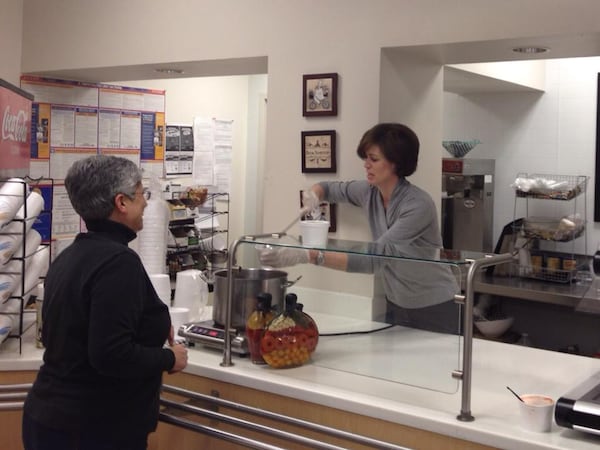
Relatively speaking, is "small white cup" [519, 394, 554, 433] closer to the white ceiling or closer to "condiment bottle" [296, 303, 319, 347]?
"condiment bottle" [296, 303, 319, 347]

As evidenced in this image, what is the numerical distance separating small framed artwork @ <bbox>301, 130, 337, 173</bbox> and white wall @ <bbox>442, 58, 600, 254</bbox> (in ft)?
7.83

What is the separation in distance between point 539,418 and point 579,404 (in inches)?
3.9

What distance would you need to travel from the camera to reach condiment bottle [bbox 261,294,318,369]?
6.75 ft

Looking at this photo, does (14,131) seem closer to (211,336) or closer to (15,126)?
(15,126)

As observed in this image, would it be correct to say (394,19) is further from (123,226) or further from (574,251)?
(574,251)

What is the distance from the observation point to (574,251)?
4.62 meters

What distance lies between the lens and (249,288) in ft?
7.09

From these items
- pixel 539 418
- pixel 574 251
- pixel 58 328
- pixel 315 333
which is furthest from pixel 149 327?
pixel 574 251

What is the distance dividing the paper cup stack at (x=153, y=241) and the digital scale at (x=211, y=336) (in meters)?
0.52

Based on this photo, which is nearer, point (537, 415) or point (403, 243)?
point (537, 415)

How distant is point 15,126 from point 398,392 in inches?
62.3

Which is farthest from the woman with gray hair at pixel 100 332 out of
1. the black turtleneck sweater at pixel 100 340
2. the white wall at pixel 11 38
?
the white wall at pixel 11 38

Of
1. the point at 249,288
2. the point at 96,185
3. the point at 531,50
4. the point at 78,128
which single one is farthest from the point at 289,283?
the point at 78,128

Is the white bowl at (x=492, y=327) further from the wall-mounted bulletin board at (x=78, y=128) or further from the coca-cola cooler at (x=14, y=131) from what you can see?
the coca-cola cooler at (x=14, y=131)
